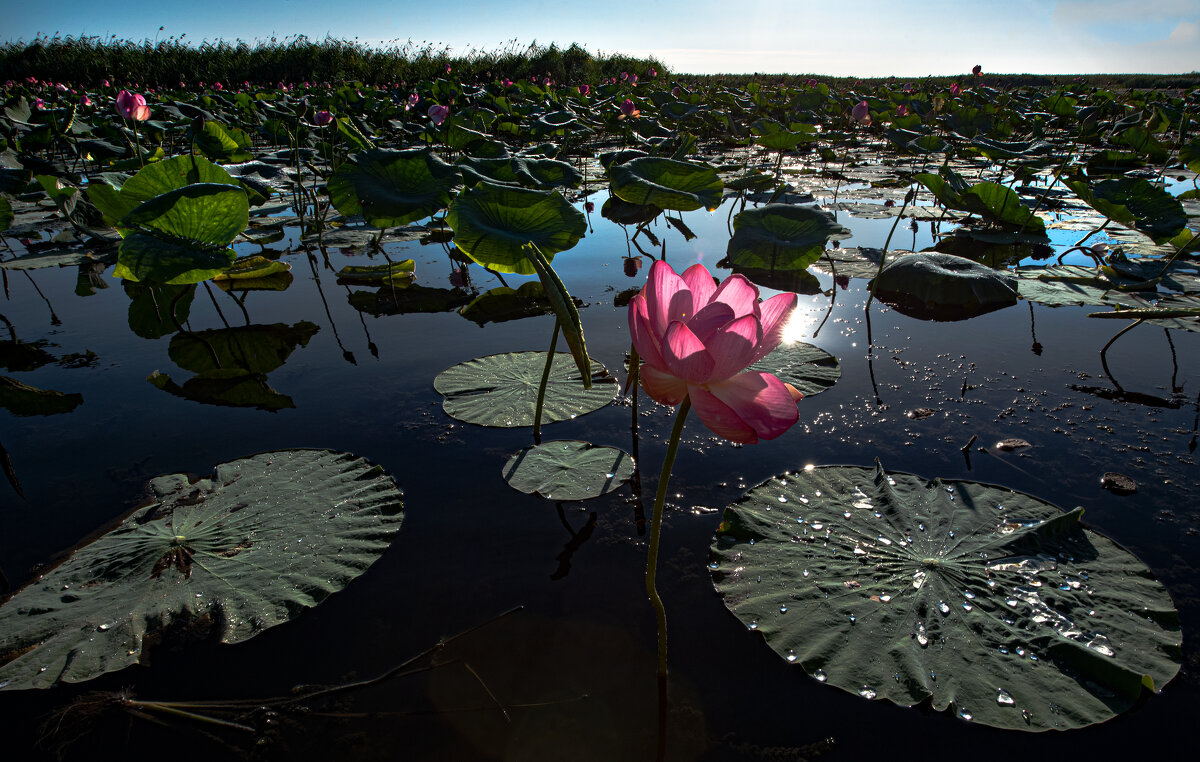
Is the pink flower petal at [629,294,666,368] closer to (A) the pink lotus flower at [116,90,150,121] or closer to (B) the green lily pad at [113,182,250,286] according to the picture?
(B) the green lily pad at [113,182,250,286]

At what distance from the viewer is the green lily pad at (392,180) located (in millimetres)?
2986

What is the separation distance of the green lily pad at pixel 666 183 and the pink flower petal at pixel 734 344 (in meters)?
1.77

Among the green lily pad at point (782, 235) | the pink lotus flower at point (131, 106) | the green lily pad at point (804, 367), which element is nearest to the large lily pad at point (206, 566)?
the green lily pad at point (804, 367)

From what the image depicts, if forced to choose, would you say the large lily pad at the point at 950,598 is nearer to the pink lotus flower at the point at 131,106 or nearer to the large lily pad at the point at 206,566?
the large lily pad at the point at 206,566

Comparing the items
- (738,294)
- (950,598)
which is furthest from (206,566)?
(950,598)

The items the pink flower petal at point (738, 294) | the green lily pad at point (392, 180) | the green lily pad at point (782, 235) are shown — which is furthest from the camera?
the green lily pad at point (782, 235)

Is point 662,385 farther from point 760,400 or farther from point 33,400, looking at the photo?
point 33,400

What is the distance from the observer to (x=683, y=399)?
100cm

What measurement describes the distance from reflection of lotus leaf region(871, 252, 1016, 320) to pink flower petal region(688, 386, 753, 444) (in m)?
2.42

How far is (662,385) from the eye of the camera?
942mm

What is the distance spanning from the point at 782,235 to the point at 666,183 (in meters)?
0.78

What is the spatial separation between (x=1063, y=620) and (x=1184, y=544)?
1.82 feet

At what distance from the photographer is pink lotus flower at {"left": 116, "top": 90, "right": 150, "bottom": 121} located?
12.6 ft

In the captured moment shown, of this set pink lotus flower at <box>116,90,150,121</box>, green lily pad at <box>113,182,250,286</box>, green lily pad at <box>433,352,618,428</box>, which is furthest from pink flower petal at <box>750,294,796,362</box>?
pink lotus flower at <box>116,90,150,121</box>
